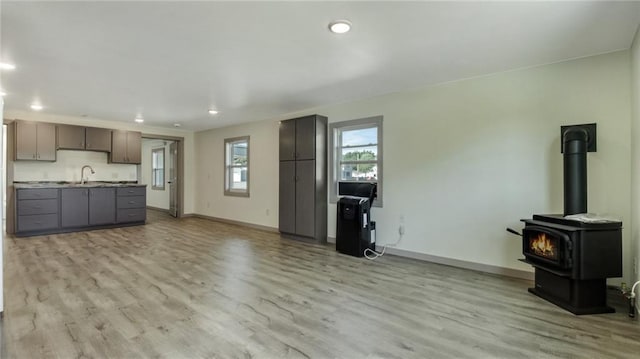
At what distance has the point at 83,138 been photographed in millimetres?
6574

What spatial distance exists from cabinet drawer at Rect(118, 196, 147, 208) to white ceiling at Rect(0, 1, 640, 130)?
271cm

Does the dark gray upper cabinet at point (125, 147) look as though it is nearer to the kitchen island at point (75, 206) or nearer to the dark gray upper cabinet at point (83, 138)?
Result: the dark gray upper cabinet at point (83, 138)

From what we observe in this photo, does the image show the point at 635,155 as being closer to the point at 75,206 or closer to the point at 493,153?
the point at 493,153

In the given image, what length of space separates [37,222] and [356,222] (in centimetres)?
581

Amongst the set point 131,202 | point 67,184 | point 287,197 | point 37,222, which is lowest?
point 37,222

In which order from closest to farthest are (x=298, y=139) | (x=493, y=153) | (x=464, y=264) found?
(x=493, y=153), (x=464, y=264), (x=298, y=139)

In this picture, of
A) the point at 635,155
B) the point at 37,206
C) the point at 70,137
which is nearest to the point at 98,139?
the point at 70,137

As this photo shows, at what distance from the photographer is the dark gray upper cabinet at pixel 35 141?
5859 millimetres

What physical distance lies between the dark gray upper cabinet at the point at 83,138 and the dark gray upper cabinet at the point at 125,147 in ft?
0.39

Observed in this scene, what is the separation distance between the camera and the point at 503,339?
2189 mm

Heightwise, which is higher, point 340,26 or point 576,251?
point 340,26

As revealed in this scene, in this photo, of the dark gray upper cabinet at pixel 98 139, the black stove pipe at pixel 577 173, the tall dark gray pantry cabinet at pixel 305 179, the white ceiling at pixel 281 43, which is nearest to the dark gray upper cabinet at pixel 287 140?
the tall dark gray pantry cabinet at pixel 305 179

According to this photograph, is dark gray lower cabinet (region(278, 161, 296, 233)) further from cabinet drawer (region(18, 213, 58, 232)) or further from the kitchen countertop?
cabinet drawer (region(18, 213, 58, 232))

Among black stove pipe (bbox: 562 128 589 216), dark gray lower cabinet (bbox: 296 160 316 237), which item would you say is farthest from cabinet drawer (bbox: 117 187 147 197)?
black stove pipe (bbox: 562 128 589 216)
